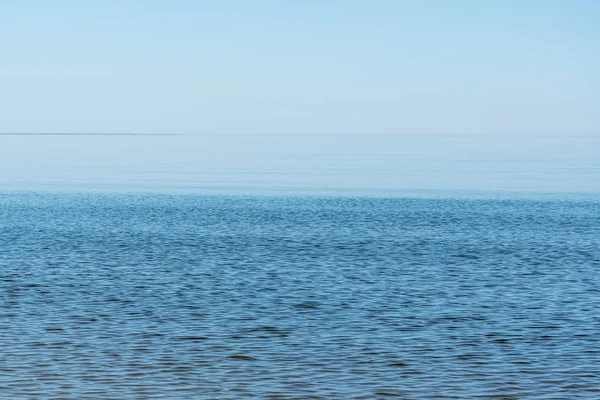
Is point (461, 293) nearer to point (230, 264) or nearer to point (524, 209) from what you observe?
point (230, 264)

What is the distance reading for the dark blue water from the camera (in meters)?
21.1

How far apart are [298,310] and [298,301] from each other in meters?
1.55

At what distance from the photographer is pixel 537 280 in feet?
121

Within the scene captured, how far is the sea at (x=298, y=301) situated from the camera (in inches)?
836

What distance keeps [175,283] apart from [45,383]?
49.0 ft

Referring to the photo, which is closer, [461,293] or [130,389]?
[130,389]

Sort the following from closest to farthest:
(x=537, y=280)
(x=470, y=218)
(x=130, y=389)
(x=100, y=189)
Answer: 1. (x=130, y=389)
2. (x=537, y=280)
3. (x=470, y=218)
4. (x=100, y=189)

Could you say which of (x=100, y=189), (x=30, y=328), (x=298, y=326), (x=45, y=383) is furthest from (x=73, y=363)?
(x=100, y=189)

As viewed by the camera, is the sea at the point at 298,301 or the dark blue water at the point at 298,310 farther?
the sea at the point at 298,301

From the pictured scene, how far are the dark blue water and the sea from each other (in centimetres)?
9

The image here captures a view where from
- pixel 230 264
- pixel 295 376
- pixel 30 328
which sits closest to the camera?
pixel 295 376

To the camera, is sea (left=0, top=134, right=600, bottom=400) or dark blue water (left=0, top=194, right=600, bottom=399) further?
sea (left=0, top=134, right=600, bottom=400)

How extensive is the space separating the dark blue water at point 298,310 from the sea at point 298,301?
0.09 meters

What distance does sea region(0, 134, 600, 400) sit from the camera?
69.7ft
